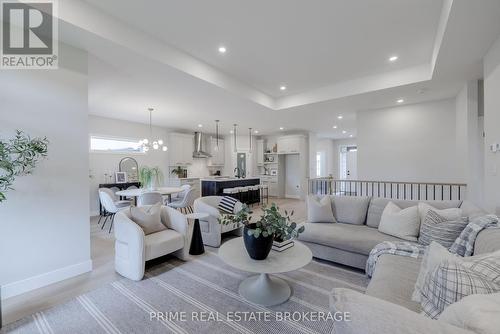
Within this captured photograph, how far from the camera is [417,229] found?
106 inches

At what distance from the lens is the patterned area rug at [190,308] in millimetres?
1864

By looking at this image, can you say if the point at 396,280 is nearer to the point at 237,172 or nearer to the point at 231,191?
the point at 231,191

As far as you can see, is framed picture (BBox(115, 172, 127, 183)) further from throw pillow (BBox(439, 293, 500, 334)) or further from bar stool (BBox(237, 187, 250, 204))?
throw pillow (BBox(439, 293, 500, 334))

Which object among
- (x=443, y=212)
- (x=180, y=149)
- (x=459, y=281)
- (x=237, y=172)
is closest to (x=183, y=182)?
(x=180, y=149)

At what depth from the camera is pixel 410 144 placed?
520 centimetres

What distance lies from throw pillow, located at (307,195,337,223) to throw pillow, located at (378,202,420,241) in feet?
2.28

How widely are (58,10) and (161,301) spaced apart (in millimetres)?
2981

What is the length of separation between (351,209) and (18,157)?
4.07 m

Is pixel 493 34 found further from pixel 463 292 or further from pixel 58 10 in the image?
pixel 58 10

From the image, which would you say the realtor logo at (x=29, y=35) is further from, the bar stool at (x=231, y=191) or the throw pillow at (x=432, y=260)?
the bar stool at (x=231, y=191)

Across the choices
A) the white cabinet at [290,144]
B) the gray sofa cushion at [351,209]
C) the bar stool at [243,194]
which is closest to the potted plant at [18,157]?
the gray sofa cushion at [351,209]

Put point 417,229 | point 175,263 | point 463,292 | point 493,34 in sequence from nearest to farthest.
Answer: point 463,292, point 493,34, point 417,229, point 175,263

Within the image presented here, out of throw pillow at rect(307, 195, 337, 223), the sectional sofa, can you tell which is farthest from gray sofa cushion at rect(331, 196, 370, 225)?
throw pillow at rect(307, 195, 337, 223)

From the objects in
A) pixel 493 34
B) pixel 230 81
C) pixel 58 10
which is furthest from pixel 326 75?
pixel 58 10
